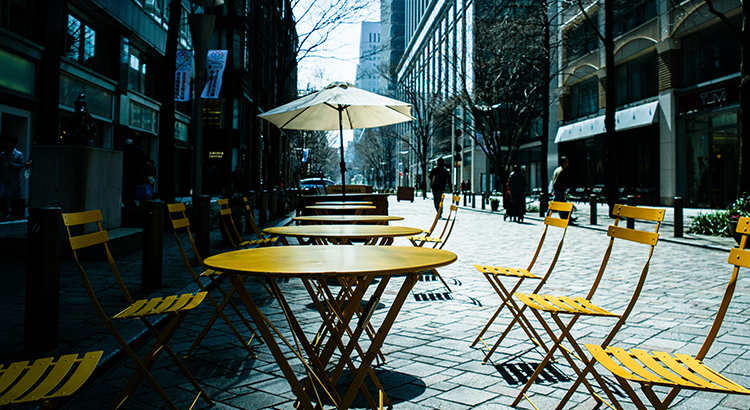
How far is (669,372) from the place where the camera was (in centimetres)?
211

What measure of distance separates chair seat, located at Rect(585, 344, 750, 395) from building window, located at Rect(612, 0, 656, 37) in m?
26.2

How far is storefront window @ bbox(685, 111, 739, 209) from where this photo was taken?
20.6 meters

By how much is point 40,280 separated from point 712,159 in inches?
959

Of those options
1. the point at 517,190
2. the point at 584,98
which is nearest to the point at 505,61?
the point at 517,190

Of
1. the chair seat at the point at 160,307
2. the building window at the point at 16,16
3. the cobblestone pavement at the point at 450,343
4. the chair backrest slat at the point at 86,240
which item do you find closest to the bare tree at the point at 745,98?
the cobblestone pavement at the point at 450,343

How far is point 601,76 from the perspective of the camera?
29.3 meters

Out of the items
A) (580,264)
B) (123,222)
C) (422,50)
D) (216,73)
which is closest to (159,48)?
(216,73)

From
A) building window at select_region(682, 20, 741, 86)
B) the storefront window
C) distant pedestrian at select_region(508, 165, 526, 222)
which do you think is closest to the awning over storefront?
the storefront window

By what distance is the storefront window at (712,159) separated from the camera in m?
20.6

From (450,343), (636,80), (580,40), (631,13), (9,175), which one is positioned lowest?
(450,343)

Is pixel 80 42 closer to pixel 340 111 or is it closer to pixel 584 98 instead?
pixel 340 111

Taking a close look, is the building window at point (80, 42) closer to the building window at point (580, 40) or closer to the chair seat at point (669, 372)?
the chair seat at point (669, 372)

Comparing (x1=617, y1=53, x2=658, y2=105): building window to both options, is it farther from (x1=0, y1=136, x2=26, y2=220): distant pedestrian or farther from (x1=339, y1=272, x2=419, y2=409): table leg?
(x1=339, y1=272, x2=419, y2=409): table leg

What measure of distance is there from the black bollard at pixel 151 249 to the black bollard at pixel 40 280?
207cm
